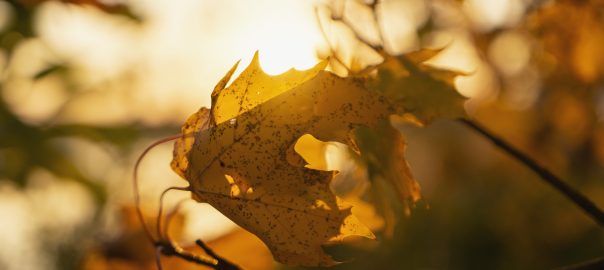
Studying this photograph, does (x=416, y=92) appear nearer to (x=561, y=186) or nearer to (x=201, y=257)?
(x=561, y=186)

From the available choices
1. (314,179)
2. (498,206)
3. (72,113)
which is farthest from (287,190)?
(498,206)

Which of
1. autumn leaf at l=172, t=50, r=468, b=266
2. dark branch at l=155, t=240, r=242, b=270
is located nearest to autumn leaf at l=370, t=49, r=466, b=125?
autumn leaf at l=172, t=50, r=468, b=266

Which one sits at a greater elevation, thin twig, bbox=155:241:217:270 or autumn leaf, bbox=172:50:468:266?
autumn leaf, bbox=172:50:468:266

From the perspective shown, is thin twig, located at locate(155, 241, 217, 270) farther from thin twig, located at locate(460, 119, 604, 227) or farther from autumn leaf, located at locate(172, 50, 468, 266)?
thin twig, located at locate(460, 119, 604, 227)

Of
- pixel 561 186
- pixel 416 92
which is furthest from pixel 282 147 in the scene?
pixel 561 186

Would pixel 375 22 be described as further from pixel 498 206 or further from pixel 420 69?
pixel 498 206

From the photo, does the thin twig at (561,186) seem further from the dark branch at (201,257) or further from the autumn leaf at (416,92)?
the dark branch at (201,257)

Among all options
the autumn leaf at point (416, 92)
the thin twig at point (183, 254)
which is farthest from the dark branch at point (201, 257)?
the autumn leaf at point (416, 92)

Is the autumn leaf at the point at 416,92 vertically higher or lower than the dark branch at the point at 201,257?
higher
